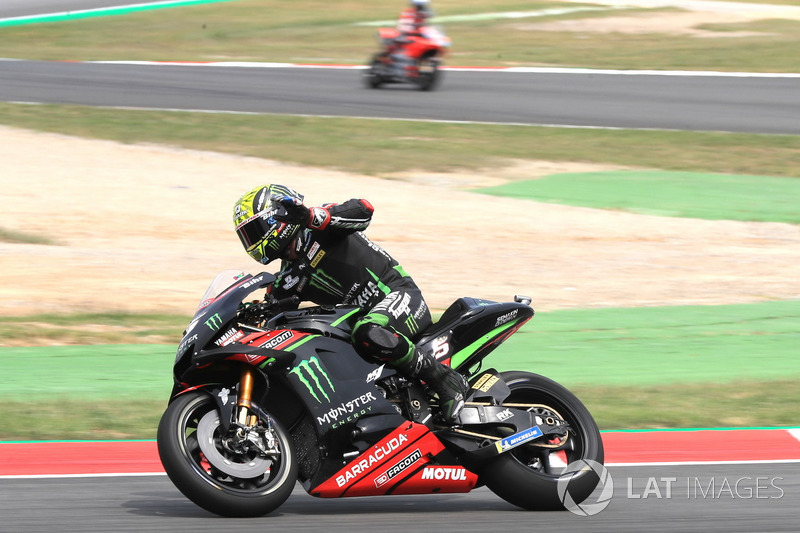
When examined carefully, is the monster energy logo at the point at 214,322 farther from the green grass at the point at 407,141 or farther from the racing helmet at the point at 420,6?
the racing helmet at the point at 420,6

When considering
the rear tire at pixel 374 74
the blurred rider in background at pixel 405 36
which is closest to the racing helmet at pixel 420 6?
the blurred rider in background at pixel 405 36

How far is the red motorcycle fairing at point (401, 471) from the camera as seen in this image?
5559 millimetres

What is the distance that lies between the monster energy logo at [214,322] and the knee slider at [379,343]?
2.08 ft

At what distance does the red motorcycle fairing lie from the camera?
556 centimetres

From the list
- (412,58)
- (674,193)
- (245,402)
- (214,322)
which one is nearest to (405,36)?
(412,58)

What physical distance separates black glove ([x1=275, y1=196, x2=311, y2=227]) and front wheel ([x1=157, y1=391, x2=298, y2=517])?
2.91 feet

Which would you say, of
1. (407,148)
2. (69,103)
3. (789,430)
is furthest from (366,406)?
(69,103)

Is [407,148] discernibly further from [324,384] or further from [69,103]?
[324,384]

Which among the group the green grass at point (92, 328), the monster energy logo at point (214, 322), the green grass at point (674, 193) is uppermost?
the monster energy logo at point (214, 322)

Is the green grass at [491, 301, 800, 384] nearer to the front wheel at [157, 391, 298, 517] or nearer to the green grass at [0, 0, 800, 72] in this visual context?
the front wheel at [157, 391, 298, 517]

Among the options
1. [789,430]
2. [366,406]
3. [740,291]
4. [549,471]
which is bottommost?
[740,291]

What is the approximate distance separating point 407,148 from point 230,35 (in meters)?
17.6

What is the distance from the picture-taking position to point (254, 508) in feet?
17.7

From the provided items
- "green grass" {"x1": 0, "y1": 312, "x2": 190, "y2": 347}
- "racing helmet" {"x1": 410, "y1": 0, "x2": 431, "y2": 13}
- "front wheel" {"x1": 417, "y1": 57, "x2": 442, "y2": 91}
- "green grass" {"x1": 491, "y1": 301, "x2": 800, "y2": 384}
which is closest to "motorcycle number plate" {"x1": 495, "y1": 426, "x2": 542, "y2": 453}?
"green grass" {"x1": 491, "y1": 301, "x2": 800, "y2": 384}
